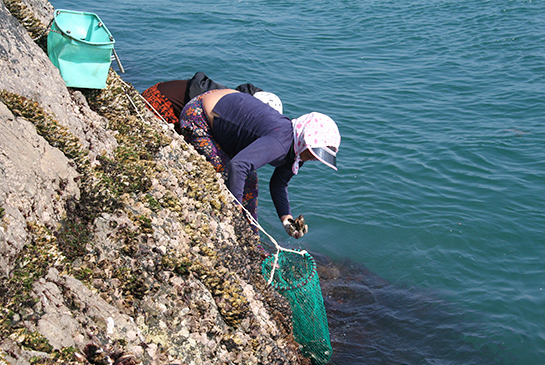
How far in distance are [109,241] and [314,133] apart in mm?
2012

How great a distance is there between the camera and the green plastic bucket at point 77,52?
3781 mm

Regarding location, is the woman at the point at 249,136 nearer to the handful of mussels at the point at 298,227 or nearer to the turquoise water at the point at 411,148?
the handful of mussels at the point at 298,227

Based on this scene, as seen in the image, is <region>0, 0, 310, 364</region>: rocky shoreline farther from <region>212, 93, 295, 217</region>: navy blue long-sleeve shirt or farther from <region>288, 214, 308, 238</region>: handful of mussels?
<region>288, 214, 308, 238</region>: handful of mussels

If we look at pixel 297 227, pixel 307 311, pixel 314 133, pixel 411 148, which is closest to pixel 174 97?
Result: pixel 314 133

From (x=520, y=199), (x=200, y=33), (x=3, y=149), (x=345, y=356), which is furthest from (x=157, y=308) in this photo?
(x=200, y=33)

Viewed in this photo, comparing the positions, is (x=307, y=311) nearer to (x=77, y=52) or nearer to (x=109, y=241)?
(x=109, y=241)

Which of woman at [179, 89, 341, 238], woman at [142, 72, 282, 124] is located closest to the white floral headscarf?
woman at [179, 89, 341, 238]

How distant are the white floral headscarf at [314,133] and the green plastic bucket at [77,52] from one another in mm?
1771

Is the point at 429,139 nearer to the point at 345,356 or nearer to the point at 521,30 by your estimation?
the point at 345,356

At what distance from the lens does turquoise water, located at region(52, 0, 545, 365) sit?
6.46 m

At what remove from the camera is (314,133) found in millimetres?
4156

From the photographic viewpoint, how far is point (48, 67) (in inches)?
146

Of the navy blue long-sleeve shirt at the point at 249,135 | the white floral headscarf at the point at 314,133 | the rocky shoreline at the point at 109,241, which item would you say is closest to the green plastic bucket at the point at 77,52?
the rocky shoreline at the point at 109,241

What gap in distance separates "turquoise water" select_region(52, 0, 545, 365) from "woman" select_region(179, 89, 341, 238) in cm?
262
